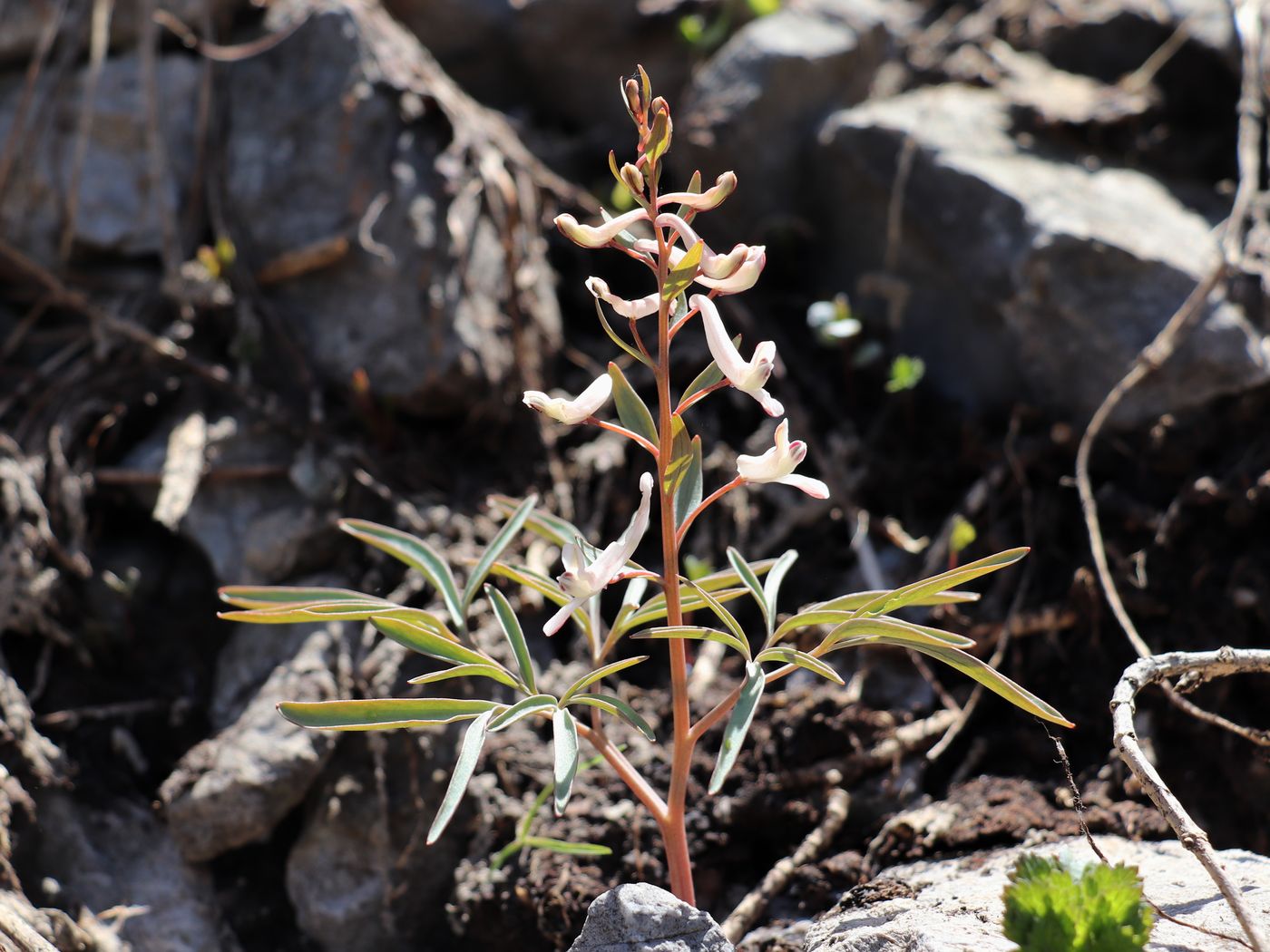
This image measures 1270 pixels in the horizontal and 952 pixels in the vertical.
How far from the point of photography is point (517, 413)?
2846 millimetres

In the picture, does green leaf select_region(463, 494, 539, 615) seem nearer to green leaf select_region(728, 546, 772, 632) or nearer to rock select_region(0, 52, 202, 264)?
green leaf select_region(728, 546, 772, 632)

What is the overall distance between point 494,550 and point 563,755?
0.53 meters

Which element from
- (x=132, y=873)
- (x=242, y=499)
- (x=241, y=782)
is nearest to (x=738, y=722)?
(x=241, y=782)

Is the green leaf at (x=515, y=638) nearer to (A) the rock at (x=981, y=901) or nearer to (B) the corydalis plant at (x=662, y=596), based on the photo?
(B) the corydalis plant at (x=662, y=596)

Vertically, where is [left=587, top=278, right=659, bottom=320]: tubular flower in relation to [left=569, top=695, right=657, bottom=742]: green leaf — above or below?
above

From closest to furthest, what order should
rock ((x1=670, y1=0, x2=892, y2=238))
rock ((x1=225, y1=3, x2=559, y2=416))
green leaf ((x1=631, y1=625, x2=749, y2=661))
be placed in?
green leaf ((x1=631, y1=625, x2=749, y2=661)) < rock ((x1=225, y1=3, x2=559, y2=416)) < rock ((x1=670, y1=0, x2=892, y2=238))

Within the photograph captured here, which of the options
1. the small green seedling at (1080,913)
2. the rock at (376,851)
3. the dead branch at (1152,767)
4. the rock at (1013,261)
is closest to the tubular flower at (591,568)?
the small green seedling at (1080,913)

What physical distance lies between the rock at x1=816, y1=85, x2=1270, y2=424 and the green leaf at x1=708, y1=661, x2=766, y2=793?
1.50 meters

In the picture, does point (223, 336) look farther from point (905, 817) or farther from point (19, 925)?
point (905, 817)

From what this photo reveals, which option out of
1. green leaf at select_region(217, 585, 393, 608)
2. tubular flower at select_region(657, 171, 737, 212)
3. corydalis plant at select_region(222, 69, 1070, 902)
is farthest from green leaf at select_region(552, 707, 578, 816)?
tubular flower at select_region(657, 171, 737, 212)

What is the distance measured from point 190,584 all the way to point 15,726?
1.83 ft

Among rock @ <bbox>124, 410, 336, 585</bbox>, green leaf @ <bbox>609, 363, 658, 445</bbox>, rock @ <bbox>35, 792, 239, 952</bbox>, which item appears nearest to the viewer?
green leaf @ <bbox>609, 363, 658, 445</bbox>

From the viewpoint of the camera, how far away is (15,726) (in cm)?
220

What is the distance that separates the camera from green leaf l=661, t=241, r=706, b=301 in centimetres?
143
